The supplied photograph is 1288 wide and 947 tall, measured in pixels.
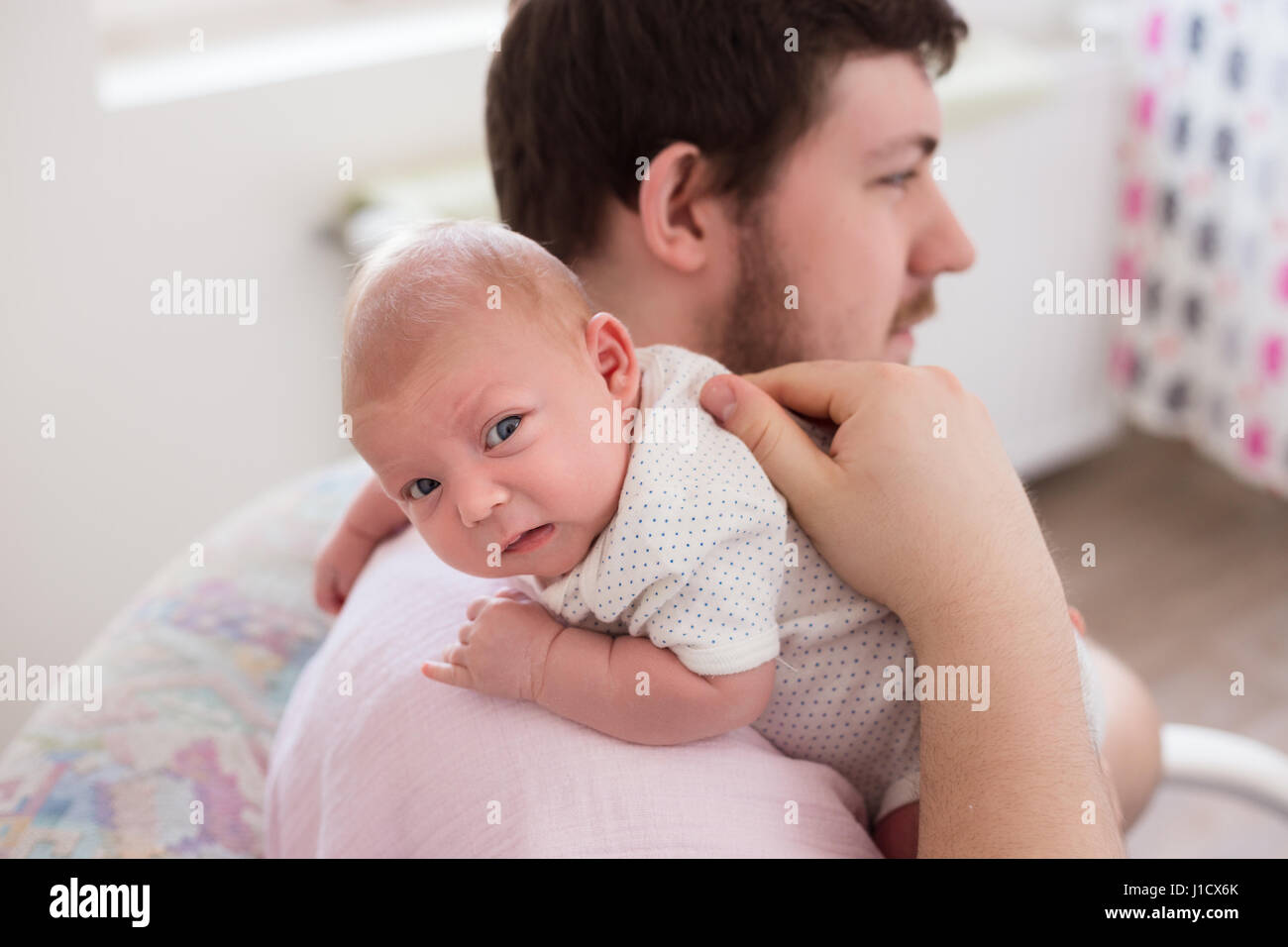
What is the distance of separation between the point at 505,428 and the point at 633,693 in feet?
0.73

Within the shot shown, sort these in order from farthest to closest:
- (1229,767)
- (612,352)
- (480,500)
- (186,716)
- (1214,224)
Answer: (1214,224) → (1229,767) → (186,716) → (612,352) → (480,500)

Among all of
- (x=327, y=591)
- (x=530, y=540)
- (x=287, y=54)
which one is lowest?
(x=327, y=591)

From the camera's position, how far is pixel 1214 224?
9.32 feet

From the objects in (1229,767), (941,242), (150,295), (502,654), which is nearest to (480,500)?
(502,654)

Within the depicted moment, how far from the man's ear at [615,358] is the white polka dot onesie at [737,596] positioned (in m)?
0.03

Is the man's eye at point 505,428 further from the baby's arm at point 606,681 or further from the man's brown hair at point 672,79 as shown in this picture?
the man's brown hair at point 672,79

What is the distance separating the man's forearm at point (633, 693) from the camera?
2.83 ft

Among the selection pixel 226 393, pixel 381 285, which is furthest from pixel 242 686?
pixel 226 393

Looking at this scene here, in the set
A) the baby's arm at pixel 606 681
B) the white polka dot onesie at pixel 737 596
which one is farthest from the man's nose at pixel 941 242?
the baby's arm at pixel 606 681

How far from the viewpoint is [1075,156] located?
9.48ft

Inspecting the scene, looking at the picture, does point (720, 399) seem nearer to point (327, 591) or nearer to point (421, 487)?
point (421, 487)

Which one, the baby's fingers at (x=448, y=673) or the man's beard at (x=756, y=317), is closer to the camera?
the baby's fingers at (x=448, y=673)

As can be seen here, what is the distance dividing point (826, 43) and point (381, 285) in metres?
0.64

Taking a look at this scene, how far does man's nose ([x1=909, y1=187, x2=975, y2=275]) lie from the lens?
135cm
